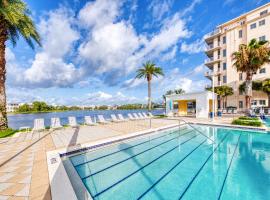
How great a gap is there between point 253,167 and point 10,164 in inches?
359

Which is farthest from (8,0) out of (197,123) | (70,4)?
(197,123)

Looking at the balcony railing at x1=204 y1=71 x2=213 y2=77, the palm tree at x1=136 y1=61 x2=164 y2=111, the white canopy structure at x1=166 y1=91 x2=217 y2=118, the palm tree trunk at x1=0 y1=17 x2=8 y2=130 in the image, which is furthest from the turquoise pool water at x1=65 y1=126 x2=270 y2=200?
the balcony railing at x1=204 y1=71 x2=213 y2=77

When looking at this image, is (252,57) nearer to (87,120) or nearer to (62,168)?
(87,120)

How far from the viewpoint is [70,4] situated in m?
14.5

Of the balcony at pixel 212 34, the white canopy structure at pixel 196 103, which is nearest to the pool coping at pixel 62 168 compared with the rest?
the white canopy structure at pixel 196 103

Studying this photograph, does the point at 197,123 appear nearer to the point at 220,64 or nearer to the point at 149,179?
the point at 149,179

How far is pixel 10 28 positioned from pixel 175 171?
15290mm

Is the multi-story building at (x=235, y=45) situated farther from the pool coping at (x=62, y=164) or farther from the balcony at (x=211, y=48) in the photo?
the pool coping at (x=62, y=164)

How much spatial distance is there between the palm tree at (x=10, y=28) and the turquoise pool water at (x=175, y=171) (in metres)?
8.56

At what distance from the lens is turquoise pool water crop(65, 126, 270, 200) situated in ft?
13.5

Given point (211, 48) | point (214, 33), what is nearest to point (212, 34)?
point (214, 33)

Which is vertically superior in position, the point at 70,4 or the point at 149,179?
the point at 70,4

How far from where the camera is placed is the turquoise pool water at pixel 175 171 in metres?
4.12

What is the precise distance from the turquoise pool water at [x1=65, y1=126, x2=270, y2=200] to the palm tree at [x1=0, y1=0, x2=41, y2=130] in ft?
28.1
